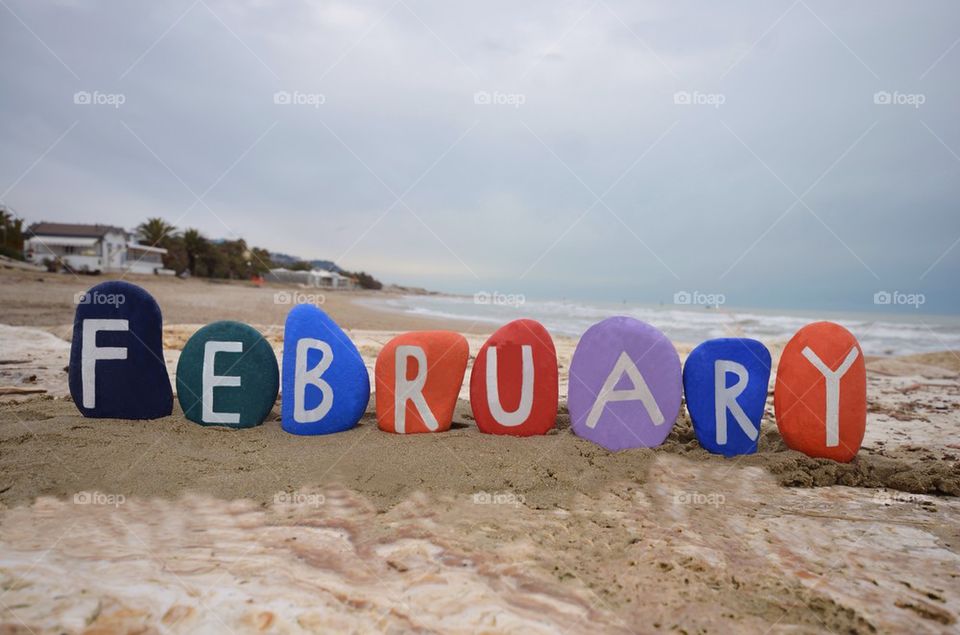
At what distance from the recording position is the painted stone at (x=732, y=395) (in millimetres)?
4273

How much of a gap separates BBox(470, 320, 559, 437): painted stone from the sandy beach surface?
21 centimetres

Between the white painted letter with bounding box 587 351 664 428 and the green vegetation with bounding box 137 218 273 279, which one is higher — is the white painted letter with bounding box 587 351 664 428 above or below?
below

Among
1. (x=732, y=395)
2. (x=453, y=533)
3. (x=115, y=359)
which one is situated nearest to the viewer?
(x=453, y=533)

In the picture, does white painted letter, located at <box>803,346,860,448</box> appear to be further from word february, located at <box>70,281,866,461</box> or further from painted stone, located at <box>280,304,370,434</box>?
painted stone, located at <box>280,304,370,434</box>

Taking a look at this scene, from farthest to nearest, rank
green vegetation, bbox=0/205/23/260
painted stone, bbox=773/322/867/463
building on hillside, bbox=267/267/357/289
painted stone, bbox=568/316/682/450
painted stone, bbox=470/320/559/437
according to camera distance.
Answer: building on hillside, bbox=267/267/357/289
green vegetation, bbox=0/205/23/260
painted stone, bbox=470/320/559/437
painted stone, bbox=568/316/682/450
painted stone, bbox=773/322/867/463

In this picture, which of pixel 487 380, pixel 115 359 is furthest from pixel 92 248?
pixel 487 380

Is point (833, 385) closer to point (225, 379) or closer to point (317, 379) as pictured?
point (317, 379)

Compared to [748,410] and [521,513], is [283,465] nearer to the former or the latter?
Result: [521,513]

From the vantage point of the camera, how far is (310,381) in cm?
432

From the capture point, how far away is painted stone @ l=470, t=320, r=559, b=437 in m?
4.33

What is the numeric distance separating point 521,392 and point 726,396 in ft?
5.56

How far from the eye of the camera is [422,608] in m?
2.01

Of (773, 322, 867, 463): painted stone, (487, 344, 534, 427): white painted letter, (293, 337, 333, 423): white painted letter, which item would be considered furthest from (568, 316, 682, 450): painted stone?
(293, 337, 333, 423): white painted letter

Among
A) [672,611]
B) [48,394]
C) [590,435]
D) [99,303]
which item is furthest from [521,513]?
[48,394]
